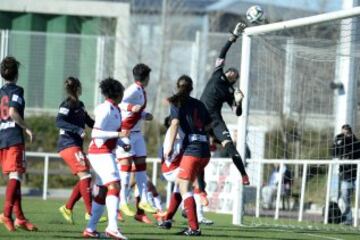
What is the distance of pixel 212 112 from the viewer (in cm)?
1588

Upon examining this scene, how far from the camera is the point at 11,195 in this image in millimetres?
13234

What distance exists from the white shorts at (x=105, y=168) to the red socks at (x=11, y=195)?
130 cm

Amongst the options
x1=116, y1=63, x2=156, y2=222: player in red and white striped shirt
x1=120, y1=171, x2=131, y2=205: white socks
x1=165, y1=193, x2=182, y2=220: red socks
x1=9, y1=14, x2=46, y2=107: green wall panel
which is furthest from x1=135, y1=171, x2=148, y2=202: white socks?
x1=9, y1=14, x2=46, y2=107: green wall panel

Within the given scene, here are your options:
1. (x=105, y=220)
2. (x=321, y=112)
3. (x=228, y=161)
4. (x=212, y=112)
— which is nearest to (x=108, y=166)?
(x=105, y=220)

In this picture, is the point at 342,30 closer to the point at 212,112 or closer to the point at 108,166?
the point at 212,112

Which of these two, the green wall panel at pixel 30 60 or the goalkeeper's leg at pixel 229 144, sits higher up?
the green wall panel at pixel 30 60

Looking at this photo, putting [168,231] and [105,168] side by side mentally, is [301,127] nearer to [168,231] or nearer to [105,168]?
[168,231]

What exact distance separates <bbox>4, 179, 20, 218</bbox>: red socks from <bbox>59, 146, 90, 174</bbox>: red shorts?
1.25 metres

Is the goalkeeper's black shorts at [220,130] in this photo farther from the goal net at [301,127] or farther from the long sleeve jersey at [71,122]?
the long sleeve jersey at [71,122]

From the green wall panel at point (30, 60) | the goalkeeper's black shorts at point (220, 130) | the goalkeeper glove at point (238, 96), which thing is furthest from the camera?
the green wall panel at point (30, 60)

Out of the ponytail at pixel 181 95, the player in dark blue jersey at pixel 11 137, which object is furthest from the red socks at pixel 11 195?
the ponytail at pixel 181 95

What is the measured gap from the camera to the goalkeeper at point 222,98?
15.6m

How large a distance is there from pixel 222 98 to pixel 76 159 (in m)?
2.71

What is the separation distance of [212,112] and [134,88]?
4.18 feet
